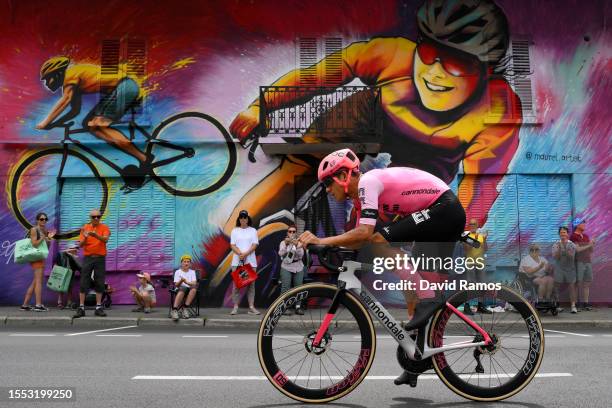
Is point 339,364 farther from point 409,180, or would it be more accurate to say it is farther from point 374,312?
point 409,180

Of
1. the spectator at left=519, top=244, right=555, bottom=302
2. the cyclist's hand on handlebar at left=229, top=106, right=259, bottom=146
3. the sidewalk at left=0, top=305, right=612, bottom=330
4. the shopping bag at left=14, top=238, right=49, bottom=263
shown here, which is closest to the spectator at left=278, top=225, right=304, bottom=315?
the sidewalk at left=0, top=305, right=612, bottom=330

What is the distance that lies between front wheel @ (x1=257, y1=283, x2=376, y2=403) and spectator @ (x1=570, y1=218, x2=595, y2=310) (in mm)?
10824

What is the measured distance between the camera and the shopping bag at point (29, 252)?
41.3 feet

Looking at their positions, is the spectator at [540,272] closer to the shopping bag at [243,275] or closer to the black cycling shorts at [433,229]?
the shopping bag at [243,275]

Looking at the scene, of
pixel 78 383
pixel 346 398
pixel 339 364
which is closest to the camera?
pixel 339 364

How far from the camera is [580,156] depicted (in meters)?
14.8

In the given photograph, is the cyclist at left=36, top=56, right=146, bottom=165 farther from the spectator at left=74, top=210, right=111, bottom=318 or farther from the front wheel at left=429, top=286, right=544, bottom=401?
the front wheel at left=429, top=286, right=544, bottom=401

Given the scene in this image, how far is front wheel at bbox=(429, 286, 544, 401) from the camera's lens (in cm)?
392

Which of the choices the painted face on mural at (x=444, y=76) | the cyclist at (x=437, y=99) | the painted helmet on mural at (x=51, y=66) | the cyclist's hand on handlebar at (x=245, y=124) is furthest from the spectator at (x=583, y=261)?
the painted helmet on mural at (x=51, y=66)

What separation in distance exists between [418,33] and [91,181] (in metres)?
9.60

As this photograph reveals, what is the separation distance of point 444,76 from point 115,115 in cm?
887

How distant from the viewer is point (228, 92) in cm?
1492

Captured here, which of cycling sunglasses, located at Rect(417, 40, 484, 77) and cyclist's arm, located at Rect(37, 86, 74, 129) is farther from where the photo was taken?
cycling sunglasses, located at Rect(417, 40, 484, 77)

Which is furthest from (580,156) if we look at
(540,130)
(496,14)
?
(496,14)
